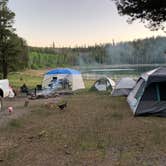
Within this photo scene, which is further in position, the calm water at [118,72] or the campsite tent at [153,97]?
the calm water at [118,72]

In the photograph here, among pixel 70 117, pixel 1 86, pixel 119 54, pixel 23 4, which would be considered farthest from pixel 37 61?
pixel 70 117

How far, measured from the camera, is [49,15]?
98.4 feet

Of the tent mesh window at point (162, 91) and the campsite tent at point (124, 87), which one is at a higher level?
the tent mesh window at point (162, 91)

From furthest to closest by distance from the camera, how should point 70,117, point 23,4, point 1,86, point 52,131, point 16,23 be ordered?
point 16,23, point 23,4, point 1,86, point 70,117, point 52,131

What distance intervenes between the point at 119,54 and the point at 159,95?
7781 cm

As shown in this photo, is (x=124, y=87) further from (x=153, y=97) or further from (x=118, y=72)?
(x=118, y=72)

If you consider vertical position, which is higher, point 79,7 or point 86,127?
point 79,7

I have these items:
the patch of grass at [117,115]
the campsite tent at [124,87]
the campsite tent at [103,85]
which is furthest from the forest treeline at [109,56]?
the patch of grass at [117,115]

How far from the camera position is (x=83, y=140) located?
21.6 feet

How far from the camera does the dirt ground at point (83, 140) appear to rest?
531 centimetres

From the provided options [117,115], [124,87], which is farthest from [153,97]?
[124,87]

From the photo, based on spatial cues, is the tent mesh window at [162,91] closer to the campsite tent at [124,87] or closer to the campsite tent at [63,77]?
the campsite tent at [124,87]

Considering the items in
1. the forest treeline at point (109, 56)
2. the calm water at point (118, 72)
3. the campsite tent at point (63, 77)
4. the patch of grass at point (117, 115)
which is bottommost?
the calm water at point (118, 72)

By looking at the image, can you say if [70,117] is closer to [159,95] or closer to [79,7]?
[159,95]
